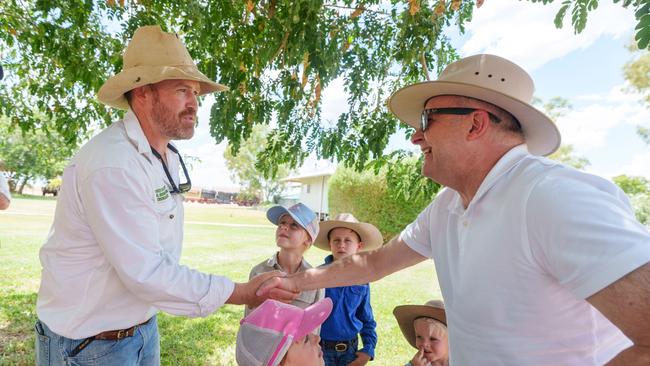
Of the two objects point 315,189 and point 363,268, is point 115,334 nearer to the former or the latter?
point 363,268

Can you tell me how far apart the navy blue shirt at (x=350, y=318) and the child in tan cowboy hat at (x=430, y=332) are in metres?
0.87

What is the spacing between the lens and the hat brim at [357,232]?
4438 millimetres

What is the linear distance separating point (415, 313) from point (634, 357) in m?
2.02

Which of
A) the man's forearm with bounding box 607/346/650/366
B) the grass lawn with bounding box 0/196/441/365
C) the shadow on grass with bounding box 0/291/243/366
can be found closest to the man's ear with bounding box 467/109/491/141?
the man's forearm with bounding box 607/346/650/366

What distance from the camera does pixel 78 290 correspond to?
2.11 meters

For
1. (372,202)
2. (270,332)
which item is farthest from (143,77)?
(372,202)

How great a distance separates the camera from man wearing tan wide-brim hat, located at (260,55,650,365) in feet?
3.94

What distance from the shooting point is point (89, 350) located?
213 cm

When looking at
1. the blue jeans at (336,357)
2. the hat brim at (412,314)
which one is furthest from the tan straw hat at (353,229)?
the hat brim at (412,314)

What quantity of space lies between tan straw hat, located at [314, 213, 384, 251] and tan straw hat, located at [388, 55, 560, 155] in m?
2.40

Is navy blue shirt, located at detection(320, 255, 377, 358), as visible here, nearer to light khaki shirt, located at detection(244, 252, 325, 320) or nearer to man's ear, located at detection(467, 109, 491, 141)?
light khaki shirt, located at detection(244, 252, 325, 320)

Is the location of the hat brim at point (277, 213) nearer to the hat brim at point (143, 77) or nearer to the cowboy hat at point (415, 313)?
the cowboy hat at point (415, 313)

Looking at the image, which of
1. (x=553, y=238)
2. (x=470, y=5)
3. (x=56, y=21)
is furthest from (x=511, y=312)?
(x=56, y=21)

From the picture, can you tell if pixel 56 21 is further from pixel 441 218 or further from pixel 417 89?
pixel 441 218
